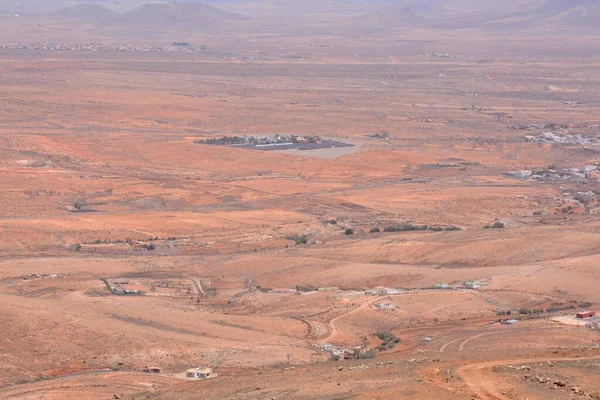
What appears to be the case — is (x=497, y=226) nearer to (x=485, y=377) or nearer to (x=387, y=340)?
(x=387, y=340)

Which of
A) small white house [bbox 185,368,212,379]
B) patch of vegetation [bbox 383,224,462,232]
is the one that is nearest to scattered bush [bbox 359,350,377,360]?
small white house [bbox 185,368,212,379]

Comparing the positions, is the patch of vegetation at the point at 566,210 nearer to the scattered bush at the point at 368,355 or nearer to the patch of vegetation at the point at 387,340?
the patch of vegetation at the point at 387,340

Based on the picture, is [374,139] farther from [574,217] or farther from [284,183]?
[574,217]

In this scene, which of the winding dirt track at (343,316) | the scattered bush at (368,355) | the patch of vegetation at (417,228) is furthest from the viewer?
the patch of vegetation at (417,228)

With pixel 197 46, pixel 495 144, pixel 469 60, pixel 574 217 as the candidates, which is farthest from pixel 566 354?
pixel 197 46

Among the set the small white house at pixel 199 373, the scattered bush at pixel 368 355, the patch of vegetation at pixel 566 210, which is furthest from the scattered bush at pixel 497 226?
the small white house at pixel 199 373

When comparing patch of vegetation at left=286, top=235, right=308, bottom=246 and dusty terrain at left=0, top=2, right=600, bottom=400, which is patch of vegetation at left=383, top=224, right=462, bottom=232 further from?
patch of vegetation at left=286, top=235, right=308, bottom=246

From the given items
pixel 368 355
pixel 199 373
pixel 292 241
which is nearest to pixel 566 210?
pixel 292 241
